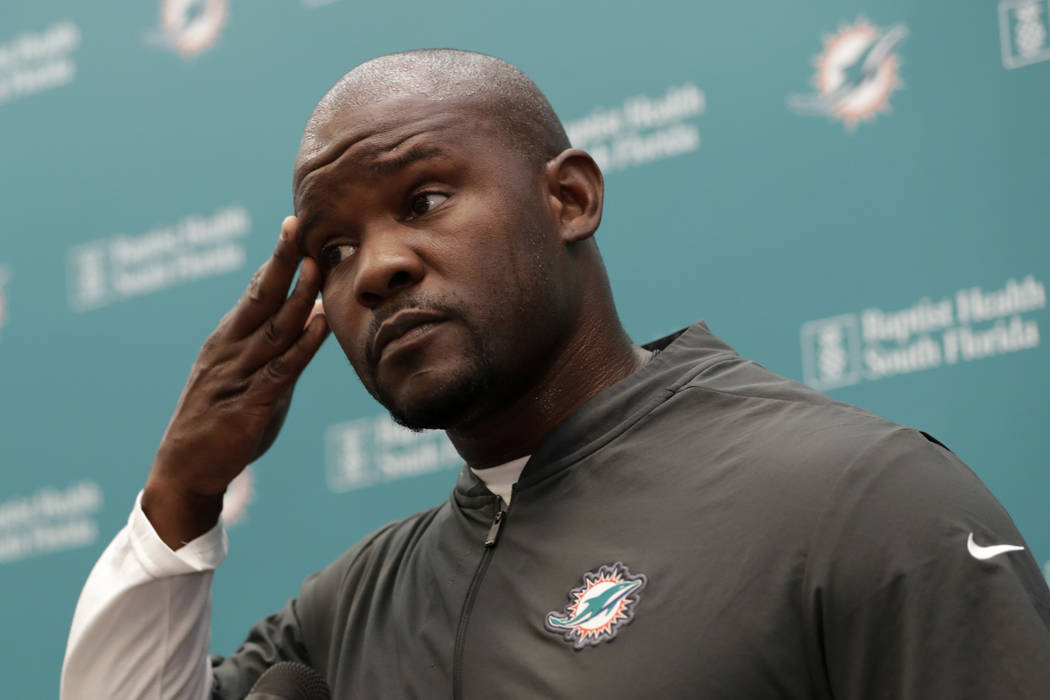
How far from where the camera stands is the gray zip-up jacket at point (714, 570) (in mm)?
999

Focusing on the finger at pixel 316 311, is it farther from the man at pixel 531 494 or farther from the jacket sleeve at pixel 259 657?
the jacket sleeve at pixel 259 657

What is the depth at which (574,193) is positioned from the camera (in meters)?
1.43

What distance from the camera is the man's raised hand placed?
57.2 inches

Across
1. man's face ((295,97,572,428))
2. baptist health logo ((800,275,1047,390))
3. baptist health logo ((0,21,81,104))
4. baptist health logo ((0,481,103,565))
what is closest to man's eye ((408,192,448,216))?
man's face ((295,97,572,428))

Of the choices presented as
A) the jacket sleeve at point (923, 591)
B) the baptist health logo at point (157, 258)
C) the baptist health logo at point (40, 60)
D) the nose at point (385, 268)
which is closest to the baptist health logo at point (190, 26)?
the baptist health logo at point (40, 60)

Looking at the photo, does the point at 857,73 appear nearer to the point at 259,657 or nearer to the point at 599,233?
the point at 599,233

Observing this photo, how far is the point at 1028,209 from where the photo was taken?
1.94m

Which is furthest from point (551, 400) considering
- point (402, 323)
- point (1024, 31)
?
point (1024, 31)

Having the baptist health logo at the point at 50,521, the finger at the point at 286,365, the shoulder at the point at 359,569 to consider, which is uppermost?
the finger at the point at 286,365

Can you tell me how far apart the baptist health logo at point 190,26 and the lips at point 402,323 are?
1712 millimetres

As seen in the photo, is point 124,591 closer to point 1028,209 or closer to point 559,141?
point 559,141

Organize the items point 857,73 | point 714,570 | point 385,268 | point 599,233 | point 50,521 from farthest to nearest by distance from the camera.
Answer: point 50,521, point 599,233, point 857,73, point 385,268, point 714,570

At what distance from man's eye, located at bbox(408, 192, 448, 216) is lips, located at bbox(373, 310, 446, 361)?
105 mm

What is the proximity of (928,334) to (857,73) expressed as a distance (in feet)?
1.35
